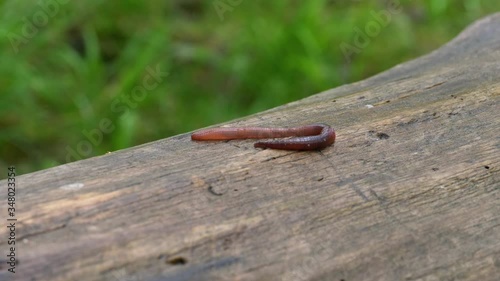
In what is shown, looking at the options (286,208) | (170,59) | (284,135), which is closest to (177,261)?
(286,208)

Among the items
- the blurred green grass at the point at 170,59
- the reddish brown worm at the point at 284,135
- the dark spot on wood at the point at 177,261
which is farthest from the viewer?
the blurred green grass at the point at 170,59

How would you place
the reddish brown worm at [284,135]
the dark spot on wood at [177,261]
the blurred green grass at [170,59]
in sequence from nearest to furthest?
the dark spot on wood at [177,261]
the reddish brown worm at [284,135]
the blurred green grass at [170,59]

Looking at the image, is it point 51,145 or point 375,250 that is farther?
point 51,145

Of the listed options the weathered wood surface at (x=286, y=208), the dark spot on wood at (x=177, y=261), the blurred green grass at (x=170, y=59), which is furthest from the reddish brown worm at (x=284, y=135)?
the blurred green grass at (x=170, y=59)

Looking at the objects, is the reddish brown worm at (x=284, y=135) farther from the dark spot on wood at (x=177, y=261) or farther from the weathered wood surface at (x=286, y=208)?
the dark spot on wood at (x=177, y=261)

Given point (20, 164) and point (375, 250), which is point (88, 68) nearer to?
point (20, 164)

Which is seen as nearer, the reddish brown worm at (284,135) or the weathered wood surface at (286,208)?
the weathered wood surface at (286,208)

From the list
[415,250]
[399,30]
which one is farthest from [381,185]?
[399,30]
